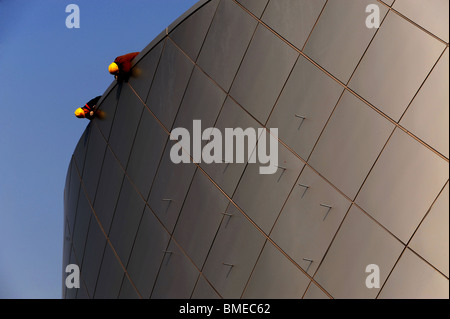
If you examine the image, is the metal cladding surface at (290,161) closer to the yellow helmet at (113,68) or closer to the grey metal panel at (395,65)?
the grey metal panel at (395,65)

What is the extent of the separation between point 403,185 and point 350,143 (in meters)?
1.91

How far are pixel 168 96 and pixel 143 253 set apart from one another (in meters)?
5.39

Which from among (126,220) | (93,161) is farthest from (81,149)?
(126,220)

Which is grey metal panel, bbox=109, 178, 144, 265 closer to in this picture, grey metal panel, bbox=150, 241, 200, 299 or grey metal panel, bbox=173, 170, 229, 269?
grey metal panel, bbox=150, 241, 200, 299

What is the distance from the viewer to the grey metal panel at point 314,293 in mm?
18484

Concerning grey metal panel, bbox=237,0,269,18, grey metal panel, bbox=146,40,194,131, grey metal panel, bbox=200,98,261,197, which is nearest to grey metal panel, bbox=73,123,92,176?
grey metal panel, bbox=146,40,194,131

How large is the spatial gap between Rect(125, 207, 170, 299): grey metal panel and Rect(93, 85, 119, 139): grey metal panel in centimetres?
485

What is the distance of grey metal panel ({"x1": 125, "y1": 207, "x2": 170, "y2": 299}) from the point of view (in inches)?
963

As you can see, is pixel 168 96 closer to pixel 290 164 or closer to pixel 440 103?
pixel 290 164

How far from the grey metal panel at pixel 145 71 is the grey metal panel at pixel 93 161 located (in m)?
3.25

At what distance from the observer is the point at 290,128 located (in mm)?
20156
